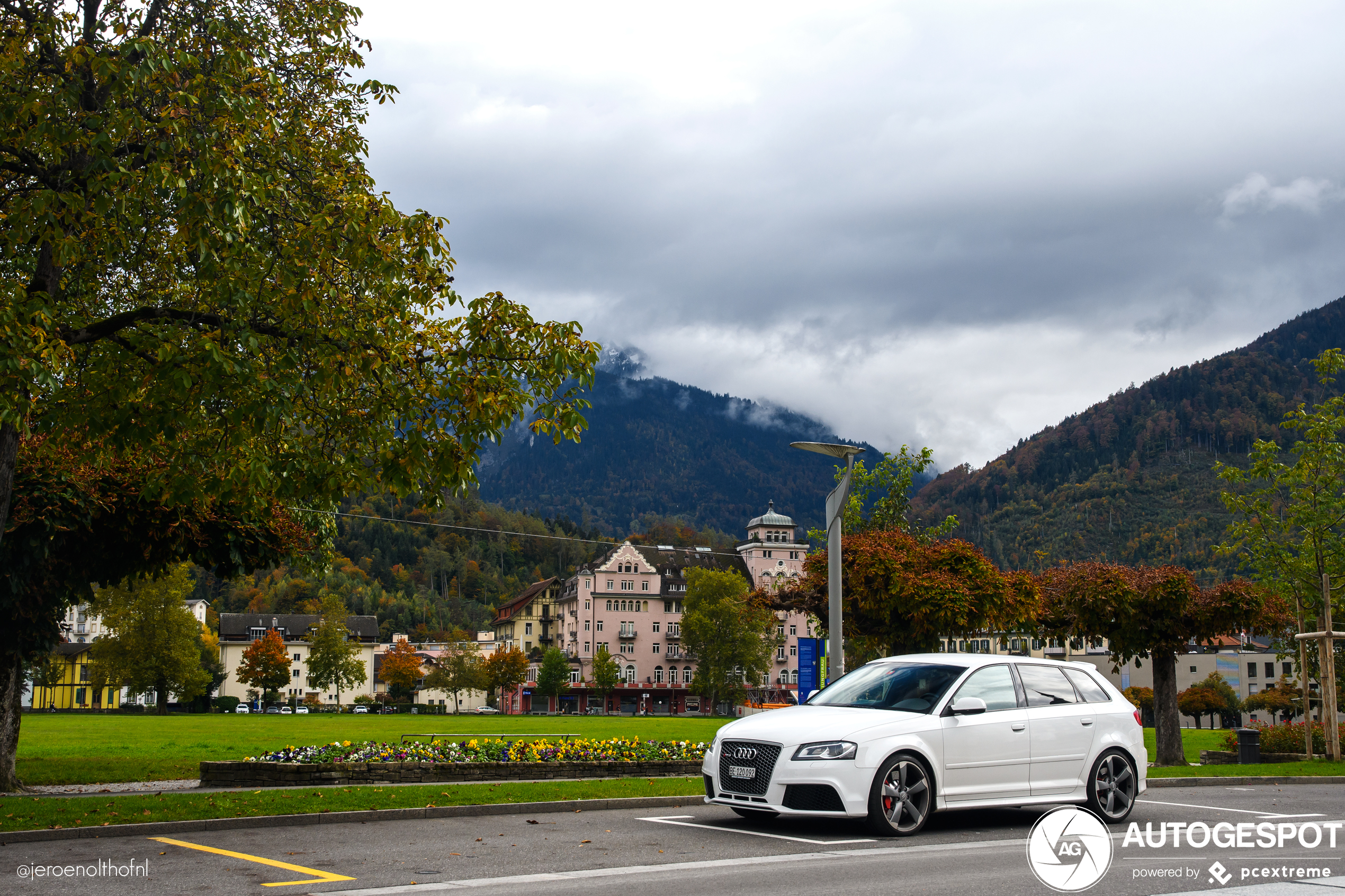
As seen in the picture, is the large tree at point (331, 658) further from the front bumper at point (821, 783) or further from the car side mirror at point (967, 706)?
the car side mirror at point (967, 706)

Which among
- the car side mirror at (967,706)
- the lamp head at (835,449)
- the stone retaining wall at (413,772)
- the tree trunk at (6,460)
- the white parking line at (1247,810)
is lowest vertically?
the stone retaining wall at (413,772)

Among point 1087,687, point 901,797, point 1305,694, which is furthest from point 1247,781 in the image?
point 901,797

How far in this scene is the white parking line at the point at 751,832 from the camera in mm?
10250

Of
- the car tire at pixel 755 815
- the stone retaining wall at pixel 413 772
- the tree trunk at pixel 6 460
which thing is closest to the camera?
the car tire at pixel 755 815

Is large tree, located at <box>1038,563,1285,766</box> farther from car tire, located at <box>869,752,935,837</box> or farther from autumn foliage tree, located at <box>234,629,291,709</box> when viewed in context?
autumn foliage tree, located at <box>234,629,291,709</box>

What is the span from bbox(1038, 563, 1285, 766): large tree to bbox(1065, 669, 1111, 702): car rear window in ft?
47.4

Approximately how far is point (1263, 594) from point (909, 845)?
65.1ft

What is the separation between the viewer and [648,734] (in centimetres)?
4241

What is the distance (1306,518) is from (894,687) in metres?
18.2

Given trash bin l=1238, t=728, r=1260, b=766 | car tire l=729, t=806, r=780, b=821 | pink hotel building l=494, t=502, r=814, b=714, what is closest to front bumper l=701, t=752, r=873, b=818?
car tire l=729, t=806, r=780, b=821

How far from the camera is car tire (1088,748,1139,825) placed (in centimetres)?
1179

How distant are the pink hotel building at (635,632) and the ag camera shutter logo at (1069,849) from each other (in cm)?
11218

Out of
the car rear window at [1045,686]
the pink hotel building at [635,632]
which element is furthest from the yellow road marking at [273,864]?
the pink hotel building at [635,632]

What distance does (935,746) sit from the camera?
10.7 meters
